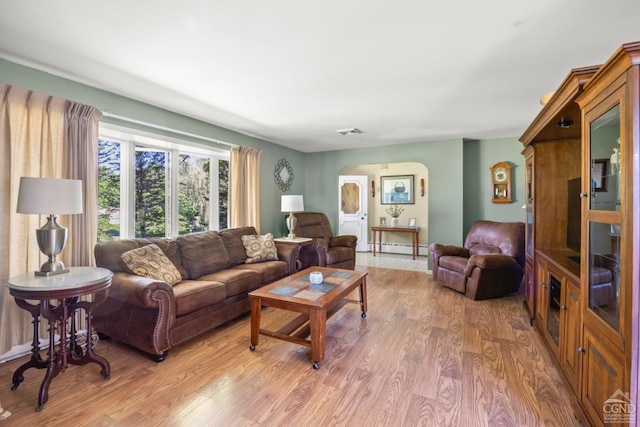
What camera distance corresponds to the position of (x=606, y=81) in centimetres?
133

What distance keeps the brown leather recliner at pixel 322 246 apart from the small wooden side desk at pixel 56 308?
2.87m

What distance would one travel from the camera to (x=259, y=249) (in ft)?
12.6

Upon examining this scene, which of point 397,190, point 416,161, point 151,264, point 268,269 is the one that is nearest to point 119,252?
point 151,264

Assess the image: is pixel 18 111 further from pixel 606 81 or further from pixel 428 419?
pixel 606 81

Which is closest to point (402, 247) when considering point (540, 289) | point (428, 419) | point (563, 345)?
point (540, 289)

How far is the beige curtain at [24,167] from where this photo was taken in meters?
2.19

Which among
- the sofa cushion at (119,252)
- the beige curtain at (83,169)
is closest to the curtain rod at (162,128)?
the beige curtain at (83,169)

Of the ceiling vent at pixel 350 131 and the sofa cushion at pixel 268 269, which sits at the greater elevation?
the ceiling vent at pixel 350 131

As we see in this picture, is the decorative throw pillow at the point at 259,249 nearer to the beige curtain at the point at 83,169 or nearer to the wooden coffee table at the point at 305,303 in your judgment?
the wooden coffee table at the point at 305,303

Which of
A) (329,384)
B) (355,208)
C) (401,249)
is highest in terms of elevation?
(355,208)

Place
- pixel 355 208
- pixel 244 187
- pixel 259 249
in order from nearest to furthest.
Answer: pixel 259 249
pixel 244 187
pixel 355 208

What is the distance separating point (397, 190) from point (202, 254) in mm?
Result: 4973

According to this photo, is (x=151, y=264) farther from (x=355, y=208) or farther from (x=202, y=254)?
(x=355, y=208)

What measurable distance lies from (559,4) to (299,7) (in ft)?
4.61
